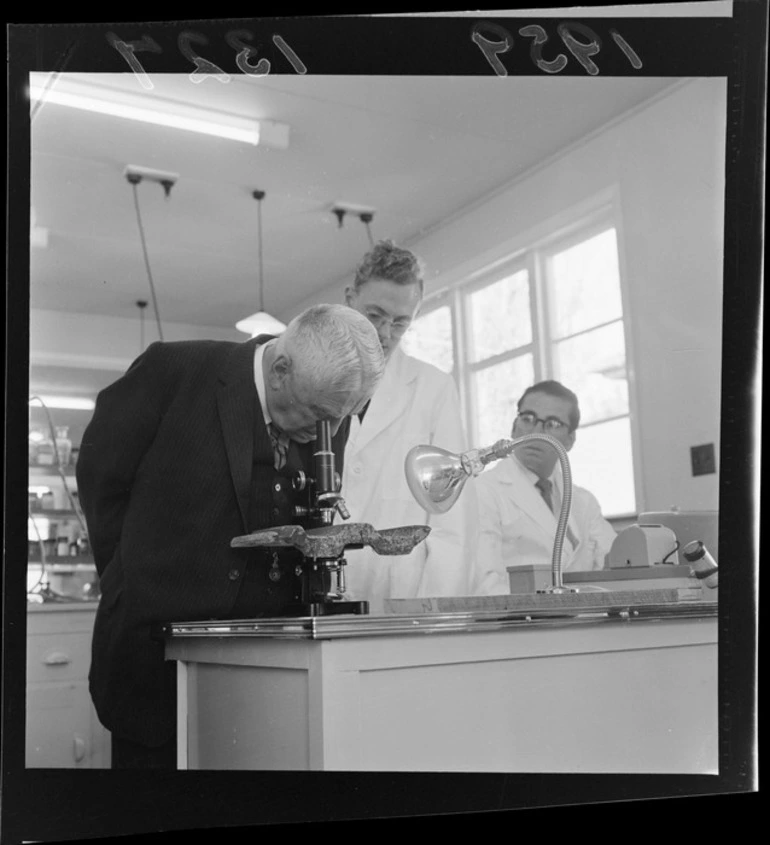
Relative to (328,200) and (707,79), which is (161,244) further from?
(707,79)

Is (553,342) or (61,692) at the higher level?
(553,342)

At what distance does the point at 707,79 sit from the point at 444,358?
2.59 ft

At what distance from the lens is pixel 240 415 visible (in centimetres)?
180

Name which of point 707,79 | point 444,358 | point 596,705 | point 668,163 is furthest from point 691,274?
point 596,705

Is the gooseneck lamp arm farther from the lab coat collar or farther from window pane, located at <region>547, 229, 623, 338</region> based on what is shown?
window pane, located at <region>547, 229, 623, 338</region>

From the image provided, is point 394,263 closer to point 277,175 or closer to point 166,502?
point 277,175

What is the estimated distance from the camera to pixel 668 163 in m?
2.05

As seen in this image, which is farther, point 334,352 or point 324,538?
point 334,352

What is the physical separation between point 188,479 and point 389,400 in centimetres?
38

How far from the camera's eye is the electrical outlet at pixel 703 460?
1997 millimetres

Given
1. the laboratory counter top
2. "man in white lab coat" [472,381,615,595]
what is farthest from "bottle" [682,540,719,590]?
"man in white lab coat" [472,381,615,595]

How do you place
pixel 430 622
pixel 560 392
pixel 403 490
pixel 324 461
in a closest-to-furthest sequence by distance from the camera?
pixel 430 622, pixel 324 461, pixel 403 490, pixel 560 392

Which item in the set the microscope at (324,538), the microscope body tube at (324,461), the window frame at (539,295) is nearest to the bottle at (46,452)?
the microscope at (324,538)

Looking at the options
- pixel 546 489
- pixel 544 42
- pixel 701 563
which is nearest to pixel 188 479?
pixel 546 489
